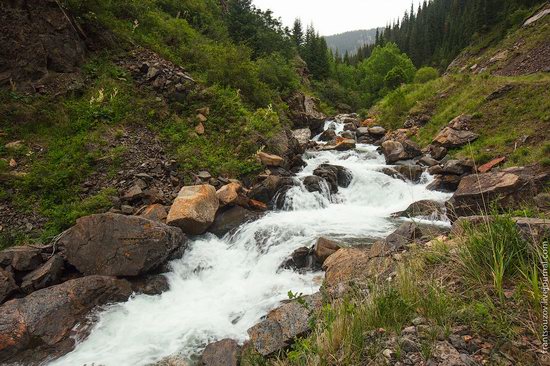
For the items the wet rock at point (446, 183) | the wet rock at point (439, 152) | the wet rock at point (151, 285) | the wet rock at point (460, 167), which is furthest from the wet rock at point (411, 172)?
the wet rock at point (151, 285)

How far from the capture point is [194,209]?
8992mm

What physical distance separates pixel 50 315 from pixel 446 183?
45.2 ft

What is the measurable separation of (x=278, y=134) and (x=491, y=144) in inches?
392

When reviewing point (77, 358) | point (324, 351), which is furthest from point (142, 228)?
point (324, 351)

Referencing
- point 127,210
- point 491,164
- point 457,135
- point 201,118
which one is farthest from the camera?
point 457,135

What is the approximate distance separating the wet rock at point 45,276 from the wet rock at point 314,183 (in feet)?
28.1

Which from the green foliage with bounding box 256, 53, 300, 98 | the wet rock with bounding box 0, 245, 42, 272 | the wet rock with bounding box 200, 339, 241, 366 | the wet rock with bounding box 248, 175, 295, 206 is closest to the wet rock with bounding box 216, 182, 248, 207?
the wet rock with bounding box 248, 175, 295, 206

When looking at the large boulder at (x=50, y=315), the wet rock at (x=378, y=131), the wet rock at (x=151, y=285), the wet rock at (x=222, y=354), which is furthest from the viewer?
the wet rock at (x=378, y=131)

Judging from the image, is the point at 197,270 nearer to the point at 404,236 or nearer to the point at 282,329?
the point at 282,329

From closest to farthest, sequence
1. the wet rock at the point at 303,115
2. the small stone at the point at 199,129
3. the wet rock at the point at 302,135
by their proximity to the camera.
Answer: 1. the small stone at the point at 199,129
2. the wet rock at the point at 302,135
3. the wet rock at the point at 303,115

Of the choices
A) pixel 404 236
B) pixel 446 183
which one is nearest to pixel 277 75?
pixel 446 183

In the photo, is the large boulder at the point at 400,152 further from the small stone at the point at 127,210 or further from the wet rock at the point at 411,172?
the small stone at the point at 127,210

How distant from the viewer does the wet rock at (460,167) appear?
13.3 metres

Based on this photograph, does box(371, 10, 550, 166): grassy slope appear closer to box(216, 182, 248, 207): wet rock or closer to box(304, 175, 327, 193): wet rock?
box(304, 175, 327, 193): wet rock
